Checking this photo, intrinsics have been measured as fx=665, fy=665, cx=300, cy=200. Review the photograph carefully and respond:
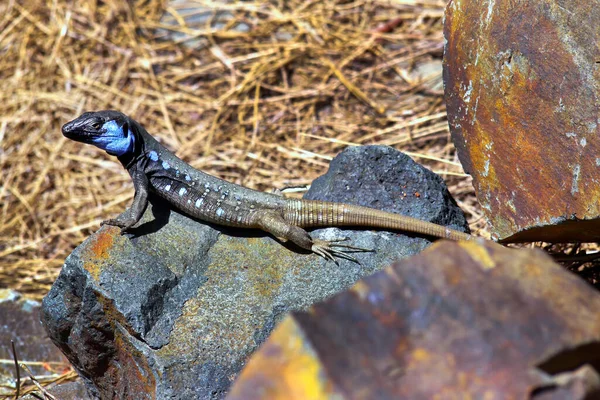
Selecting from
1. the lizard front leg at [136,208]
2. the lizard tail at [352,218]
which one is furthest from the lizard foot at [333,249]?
the lizard front leg at [136,208]

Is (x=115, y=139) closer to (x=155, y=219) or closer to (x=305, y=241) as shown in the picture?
(x=155, y=219)

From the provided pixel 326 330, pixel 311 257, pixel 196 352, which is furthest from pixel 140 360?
pixel 326 330

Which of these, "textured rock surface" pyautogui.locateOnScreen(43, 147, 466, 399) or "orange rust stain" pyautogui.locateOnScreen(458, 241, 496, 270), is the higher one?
"orange rust stain" pyautogui.locateOnScreen(458, 241, 496, 270)

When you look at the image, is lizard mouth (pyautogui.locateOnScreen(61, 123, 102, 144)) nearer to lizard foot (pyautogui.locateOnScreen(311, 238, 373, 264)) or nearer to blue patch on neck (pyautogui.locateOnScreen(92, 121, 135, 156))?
blue patch on neck (pyautogui.locateOnScreen(92, 121, 135, 156))

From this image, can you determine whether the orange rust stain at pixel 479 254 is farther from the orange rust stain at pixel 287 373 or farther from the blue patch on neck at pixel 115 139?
the blue patch on neck at pixel 115 139

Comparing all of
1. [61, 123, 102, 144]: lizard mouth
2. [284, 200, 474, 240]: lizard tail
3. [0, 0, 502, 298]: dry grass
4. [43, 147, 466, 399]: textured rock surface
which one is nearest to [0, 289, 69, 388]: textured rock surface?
[0, 0, 502, 298]: dry grass

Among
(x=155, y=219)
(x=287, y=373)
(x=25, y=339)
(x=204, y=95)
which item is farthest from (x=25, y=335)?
(x=287, y=373)
